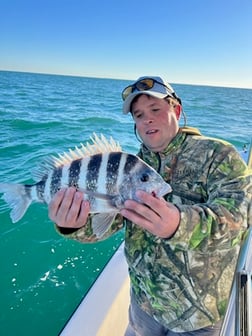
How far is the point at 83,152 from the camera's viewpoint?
1598 millimetres

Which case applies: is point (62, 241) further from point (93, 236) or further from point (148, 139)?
point (148, 139)

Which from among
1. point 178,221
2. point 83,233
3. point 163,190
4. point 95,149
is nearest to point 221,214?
point 178,221

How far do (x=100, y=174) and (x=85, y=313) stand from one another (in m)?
1.04

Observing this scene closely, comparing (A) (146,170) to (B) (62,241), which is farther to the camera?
(B) (62,241)

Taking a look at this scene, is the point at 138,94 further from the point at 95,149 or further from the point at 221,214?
the point at 221,214

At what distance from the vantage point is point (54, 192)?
1547 millimetres

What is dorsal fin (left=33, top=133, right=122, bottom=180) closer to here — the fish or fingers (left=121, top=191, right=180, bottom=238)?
the fish

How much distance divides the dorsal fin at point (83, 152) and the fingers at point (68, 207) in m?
0.19

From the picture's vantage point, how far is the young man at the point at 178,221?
1155mm

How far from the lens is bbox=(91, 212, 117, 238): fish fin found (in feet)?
5.20

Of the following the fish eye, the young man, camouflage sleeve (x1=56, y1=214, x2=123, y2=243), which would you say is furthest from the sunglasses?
camouflage sleeve (x1=56, y1=214, x2=123, y2=243)

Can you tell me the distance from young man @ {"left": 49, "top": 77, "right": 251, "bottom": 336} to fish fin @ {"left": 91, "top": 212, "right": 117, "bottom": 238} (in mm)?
67

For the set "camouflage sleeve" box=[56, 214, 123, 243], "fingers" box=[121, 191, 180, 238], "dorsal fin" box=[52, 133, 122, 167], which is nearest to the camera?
"fingers" box=[121, 191, 180, 238]

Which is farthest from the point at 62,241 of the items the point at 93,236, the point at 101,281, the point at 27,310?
the point at 93,236
